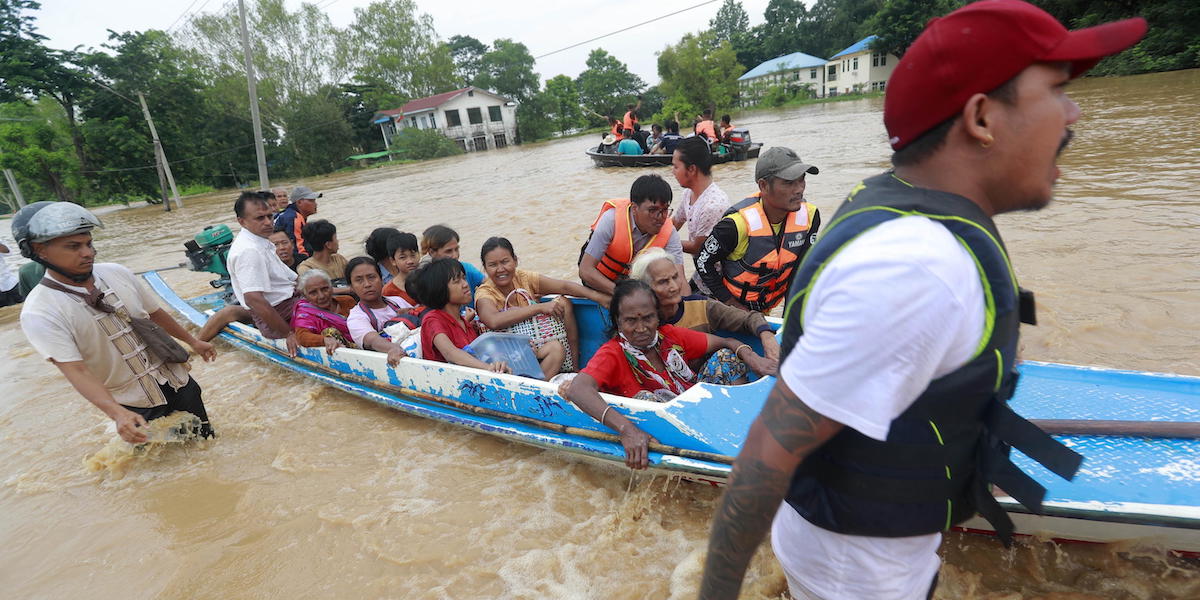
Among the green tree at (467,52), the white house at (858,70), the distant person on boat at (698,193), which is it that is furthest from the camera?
the green tree at (467,52)

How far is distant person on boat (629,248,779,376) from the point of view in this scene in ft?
9.65

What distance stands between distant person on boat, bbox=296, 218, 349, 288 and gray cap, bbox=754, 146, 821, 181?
3.55 metres

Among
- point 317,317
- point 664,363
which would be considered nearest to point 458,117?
point 317,317

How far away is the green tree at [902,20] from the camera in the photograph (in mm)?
33969

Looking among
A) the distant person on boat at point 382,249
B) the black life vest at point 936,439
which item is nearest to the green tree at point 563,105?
the distant person on boat at point 382,249

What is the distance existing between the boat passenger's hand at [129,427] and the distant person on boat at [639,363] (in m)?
2.36

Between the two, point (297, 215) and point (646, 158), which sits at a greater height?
point (297, 215)

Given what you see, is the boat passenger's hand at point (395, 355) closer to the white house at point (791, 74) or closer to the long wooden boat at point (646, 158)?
the long wooden boat at point (646, 158)

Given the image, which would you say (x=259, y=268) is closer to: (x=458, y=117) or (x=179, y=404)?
(x=179, y=404)

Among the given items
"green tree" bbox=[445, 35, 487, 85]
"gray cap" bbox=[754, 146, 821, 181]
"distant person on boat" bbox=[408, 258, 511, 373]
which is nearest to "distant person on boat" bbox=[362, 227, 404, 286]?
"distant person on boat" bbox=[408, 258, 511, 373]

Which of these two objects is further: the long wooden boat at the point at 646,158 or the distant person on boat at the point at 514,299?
the long wooden boat at the point at 646,158

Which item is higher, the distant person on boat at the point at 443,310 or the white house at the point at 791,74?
the white house at the point at 791,74

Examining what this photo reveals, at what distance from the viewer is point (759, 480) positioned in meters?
0.85

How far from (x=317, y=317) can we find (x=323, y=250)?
834 mm
